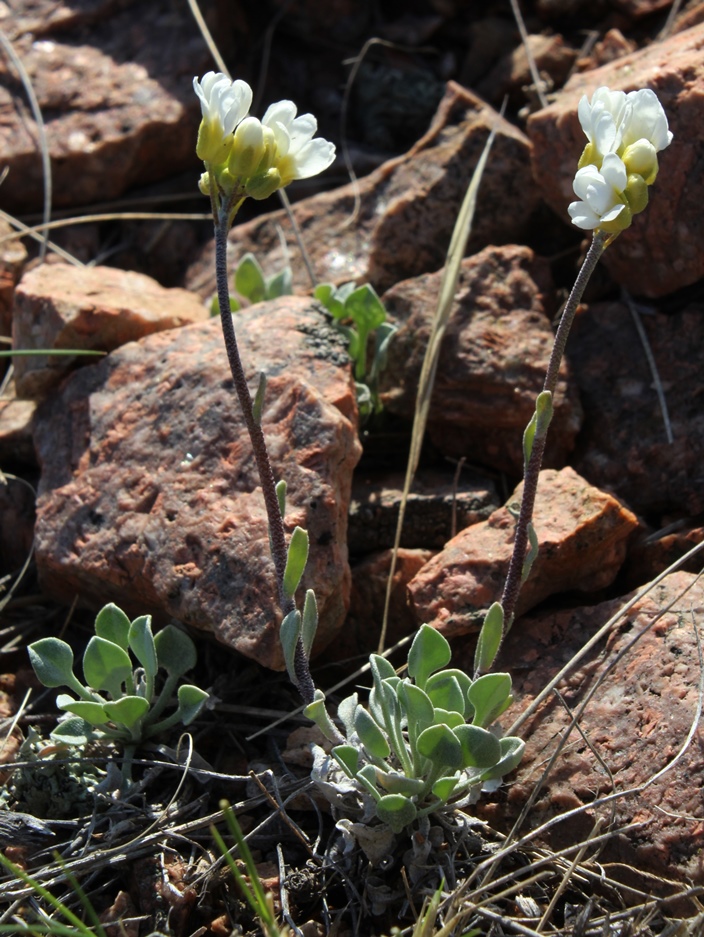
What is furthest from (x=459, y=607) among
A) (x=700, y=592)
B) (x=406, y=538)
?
(x=700, y=592)

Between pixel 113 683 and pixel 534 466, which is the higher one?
pixel 534 466

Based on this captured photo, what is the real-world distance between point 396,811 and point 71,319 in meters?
2.13

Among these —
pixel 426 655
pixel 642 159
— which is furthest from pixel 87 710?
pixel 642 159

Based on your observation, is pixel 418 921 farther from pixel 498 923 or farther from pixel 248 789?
pixel 248 789

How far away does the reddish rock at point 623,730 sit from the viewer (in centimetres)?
237

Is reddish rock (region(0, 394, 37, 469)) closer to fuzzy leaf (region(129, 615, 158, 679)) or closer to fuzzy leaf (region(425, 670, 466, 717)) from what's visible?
fuzzy leaf (region(129, 615, 158, 679))

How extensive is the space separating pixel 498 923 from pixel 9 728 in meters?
1.57

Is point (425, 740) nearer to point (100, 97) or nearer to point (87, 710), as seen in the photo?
point (87, 710)

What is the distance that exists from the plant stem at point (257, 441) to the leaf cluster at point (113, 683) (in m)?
0.32

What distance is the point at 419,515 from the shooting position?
128 inches

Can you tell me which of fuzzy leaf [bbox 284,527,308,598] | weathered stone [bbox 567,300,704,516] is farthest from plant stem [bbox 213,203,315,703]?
weathered stone [bbox 567,300,704,516]

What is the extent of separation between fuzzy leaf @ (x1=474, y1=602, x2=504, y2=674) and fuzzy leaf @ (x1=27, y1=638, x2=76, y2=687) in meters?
1.19

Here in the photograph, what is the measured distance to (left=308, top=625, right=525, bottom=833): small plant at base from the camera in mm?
2289

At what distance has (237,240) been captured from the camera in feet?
14.7
